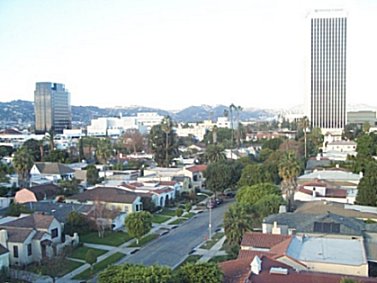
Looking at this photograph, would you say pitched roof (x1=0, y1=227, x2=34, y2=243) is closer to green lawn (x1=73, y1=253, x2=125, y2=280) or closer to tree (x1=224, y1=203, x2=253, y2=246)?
green lawn (x1=73, y1=253, x2=125, y2=280)

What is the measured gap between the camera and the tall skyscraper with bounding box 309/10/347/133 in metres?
97.0

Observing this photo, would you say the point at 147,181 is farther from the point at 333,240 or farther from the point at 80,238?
the point at 333,240

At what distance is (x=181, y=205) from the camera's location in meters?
38.0

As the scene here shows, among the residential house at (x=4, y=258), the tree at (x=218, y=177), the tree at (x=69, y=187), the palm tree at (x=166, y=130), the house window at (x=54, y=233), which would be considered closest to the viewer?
the residential house at (x=4, y=258)

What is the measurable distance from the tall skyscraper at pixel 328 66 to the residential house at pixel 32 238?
83.9 meters

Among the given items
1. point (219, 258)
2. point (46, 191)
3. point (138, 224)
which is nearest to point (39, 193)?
point (46, 191)

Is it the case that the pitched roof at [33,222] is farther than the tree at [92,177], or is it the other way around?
the tree at [92,177]

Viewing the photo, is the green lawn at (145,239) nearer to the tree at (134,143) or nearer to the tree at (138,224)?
the tree at (138,224)

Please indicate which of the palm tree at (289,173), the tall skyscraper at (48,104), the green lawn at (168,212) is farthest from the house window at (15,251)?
the tall skyscraper at (48,104)

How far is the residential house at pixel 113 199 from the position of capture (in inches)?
1255

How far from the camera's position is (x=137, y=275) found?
553 inches

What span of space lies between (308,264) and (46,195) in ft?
82.3

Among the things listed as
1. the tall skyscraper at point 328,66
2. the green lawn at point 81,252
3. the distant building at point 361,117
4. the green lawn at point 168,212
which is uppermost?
the tall skyscraper at point 328,66

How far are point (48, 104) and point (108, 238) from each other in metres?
72.8
